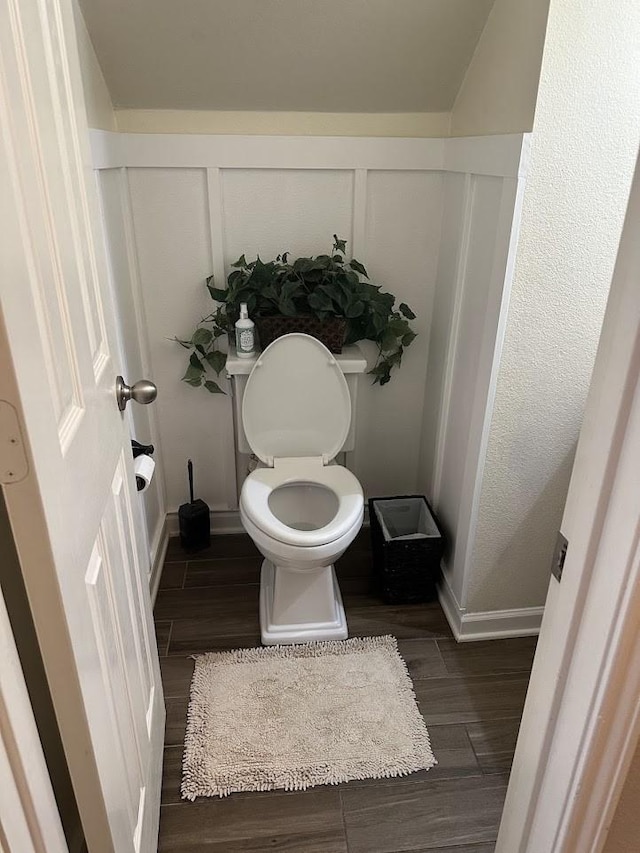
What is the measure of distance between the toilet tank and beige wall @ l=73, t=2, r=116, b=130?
772mm

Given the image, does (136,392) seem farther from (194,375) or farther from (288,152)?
(288,152)

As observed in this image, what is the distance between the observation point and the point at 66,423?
0.86 metres

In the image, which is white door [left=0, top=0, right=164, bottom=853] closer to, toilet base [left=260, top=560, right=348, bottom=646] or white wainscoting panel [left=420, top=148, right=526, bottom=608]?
toilet base [left=260, top=560, right=348, bottom=646]

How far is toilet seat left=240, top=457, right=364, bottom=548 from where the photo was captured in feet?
6.01

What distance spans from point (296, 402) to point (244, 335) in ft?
0.89

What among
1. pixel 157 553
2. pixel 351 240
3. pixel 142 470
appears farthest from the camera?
pixel 157 553

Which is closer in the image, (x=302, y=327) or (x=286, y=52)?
(x=286, y=52)

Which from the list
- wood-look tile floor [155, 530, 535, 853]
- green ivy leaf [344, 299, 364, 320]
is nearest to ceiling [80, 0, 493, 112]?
green ivy leaf [344, 299, 364, 320]

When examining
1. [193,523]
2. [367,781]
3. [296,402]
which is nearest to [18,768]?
[367,781]

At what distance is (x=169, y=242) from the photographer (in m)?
2.15

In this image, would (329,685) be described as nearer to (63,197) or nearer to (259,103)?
(63,197)

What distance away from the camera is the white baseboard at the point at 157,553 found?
2227mm

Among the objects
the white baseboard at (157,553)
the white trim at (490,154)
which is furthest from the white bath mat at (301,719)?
the white trim at (490,154)

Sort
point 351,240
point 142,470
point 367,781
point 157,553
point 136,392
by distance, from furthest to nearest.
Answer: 1. point 157,553
2. point 351,240
3. point 367,781
4. point 142,470
5. point 136,392
